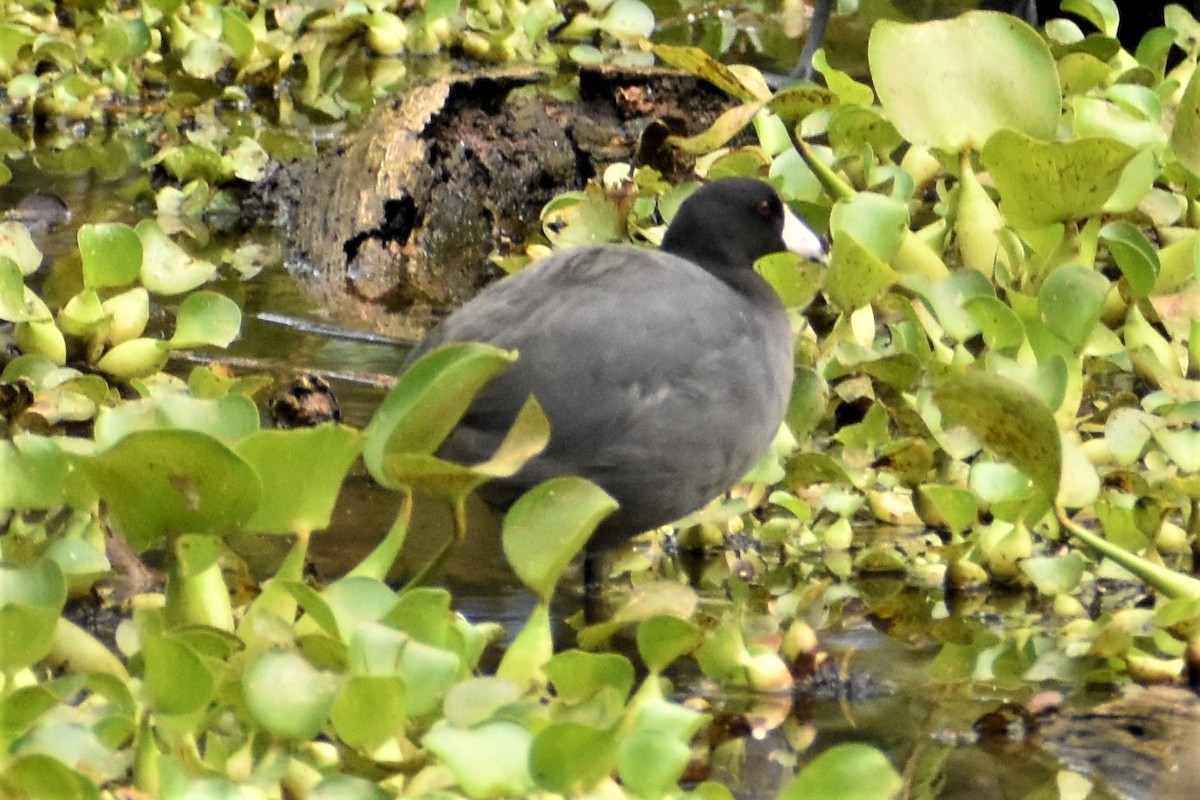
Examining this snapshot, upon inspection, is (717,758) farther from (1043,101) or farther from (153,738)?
(1043,101)

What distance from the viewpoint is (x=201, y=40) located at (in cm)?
814

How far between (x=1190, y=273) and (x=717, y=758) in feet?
6.53

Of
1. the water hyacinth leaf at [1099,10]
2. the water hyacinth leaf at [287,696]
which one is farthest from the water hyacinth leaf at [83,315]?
the water hyacinth leaf at [1099,10]

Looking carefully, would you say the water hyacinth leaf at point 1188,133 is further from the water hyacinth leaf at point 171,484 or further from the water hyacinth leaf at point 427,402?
the water hyacinth leaf at point 171,484

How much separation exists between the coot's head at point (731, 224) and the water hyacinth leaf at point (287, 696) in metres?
1.73

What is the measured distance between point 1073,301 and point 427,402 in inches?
66.0

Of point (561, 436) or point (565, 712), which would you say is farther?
point (561, 436)

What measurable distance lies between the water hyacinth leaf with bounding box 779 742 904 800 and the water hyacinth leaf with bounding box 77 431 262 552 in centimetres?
83

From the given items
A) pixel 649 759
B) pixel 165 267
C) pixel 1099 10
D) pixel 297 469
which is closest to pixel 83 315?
pixel 165 267

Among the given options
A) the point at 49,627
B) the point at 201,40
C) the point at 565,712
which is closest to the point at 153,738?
the point at 49,627

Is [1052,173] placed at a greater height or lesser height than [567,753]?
lesser

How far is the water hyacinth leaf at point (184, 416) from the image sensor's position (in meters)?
2.86

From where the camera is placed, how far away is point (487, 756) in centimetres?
231

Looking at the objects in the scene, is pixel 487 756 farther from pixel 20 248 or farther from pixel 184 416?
pixel 20 248
